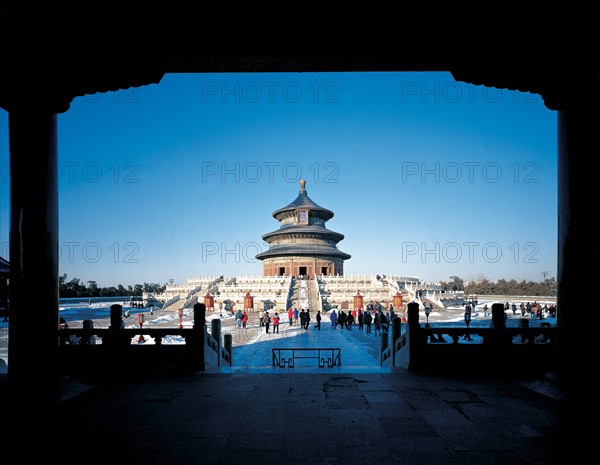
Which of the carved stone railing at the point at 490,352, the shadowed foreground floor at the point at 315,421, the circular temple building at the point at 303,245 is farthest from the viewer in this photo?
the circular temple building at the point at 303,245

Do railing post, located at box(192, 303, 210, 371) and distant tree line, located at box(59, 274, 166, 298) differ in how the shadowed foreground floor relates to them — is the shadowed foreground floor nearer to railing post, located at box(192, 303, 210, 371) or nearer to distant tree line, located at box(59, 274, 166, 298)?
railing post, located at box(192, 303, 210, 371)

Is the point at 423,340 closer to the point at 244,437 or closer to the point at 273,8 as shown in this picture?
the point at 244,437

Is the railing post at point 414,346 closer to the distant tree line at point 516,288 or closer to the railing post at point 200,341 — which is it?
the railing post at point 200,341

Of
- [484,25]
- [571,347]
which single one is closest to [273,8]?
[484,25]

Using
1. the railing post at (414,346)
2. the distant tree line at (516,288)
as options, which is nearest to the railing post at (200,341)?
the railing post at (414,346)

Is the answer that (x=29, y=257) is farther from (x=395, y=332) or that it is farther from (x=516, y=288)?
(x=516, y=288)

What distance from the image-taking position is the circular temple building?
5406 centimetres

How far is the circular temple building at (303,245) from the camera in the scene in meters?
54.1

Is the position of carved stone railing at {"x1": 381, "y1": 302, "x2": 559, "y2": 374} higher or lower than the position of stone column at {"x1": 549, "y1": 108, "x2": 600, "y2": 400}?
lower

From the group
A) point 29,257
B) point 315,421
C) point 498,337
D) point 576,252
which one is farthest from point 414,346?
point 29,257

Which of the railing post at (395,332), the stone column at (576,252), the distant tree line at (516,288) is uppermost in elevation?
the stone column at (576,252)

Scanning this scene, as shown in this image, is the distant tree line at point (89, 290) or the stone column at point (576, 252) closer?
the stone column at point (576, 252)

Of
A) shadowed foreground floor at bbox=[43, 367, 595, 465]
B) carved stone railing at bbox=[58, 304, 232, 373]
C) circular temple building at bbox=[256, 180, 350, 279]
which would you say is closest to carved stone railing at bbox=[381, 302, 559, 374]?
shadowed foreground floor at bbox=[43, 367, 595, 465]

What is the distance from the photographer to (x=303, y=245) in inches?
2189
